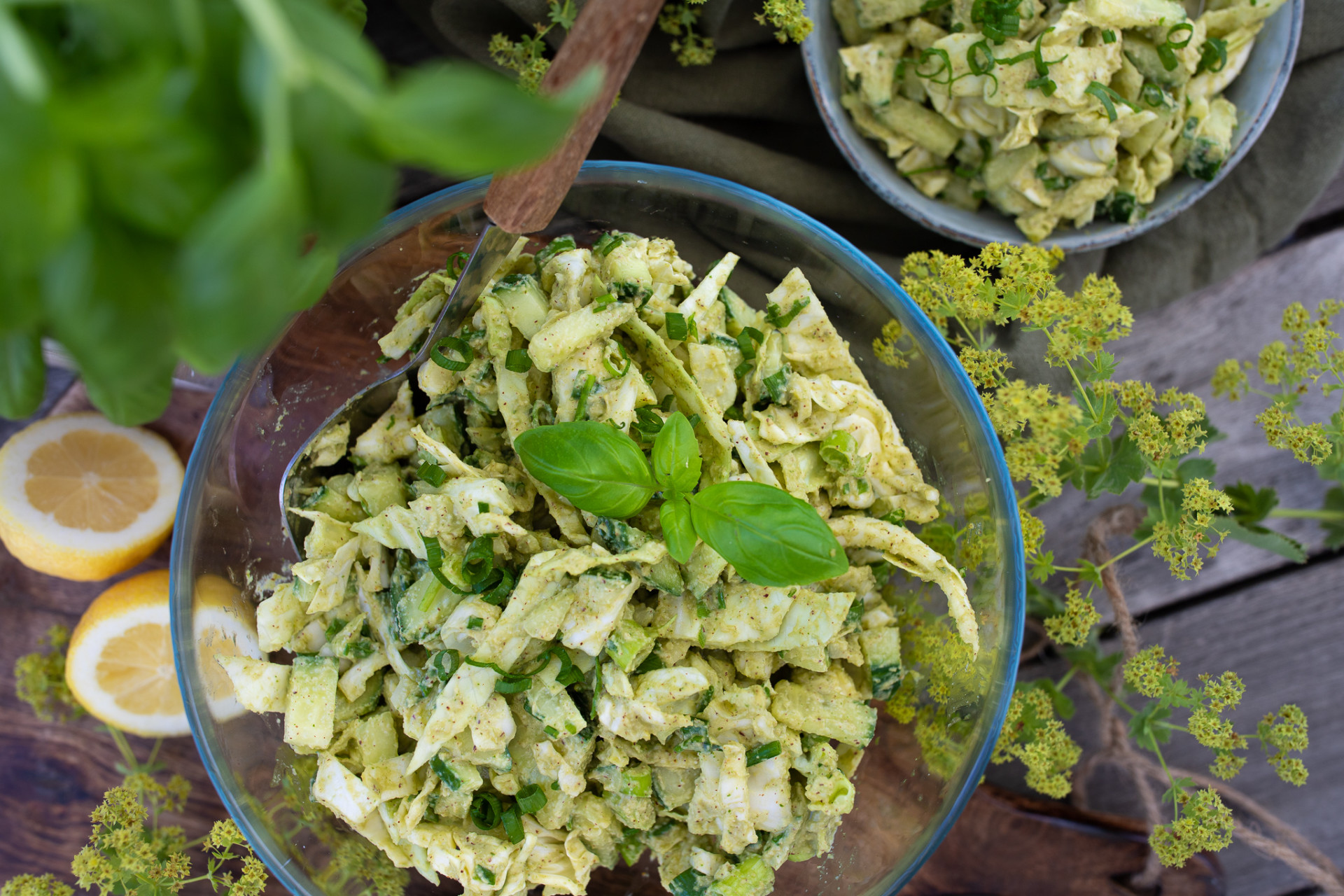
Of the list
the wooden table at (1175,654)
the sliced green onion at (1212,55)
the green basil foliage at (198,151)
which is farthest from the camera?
the wooden table at (1175,654)

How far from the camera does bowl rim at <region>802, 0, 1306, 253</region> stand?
6.04 feet

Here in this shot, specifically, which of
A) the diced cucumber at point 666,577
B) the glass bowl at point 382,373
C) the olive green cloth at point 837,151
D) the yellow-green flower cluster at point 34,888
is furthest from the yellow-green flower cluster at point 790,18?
the yellow-green flower cluster at point 34,888

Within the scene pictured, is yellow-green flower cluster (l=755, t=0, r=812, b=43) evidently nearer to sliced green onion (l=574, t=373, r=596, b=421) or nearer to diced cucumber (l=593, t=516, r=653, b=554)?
sliced green onion (l=574, t=373, r=596, b=421)

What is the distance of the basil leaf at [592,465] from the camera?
1.30 meters

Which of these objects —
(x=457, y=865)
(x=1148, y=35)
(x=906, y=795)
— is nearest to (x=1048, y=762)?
(x=906, y=795)

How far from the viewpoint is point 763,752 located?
1.44 meters

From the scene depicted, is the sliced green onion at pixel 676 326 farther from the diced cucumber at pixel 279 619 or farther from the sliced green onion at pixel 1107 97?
the sliced green onion at pixel 1107 97

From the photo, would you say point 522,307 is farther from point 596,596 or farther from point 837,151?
point 837,151

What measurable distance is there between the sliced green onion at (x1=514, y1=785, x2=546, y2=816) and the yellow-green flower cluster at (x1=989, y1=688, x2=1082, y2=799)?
2.74 feet

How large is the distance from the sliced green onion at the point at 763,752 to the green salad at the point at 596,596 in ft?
0.04

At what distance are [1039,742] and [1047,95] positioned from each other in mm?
1193

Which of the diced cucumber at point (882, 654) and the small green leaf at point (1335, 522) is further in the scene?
the small green leaf at point (1335, 522)

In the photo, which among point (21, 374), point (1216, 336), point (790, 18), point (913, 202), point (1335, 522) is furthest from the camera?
point (1216, 336)

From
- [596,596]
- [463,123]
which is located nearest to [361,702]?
[596,596]
